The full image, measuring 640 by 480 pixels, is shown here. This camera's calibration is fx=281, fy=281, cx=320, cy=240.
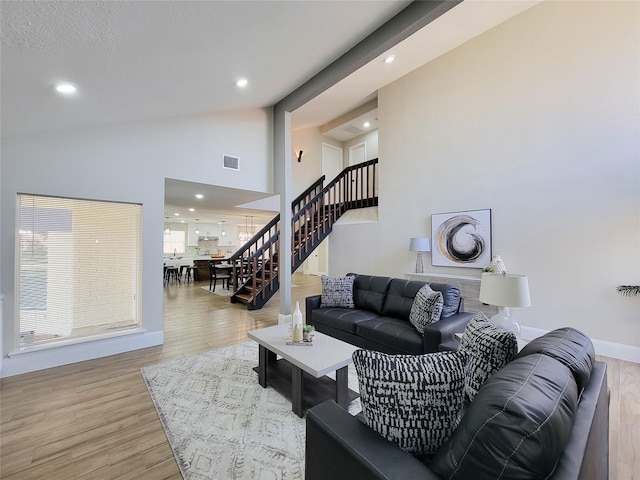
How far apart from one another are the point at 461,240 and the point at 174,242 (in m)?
11.9

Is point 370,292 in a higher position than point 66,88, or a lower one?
lower

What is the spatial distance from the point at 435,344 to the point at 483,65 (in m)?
4.50

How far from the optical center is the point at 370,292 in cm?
385

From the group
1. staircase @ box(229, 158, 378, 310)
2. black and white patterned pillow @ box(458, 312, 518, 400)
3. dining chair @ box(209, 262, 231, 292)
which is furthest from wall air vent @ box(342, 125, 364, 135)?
black and white patterned pillow @ box(458, 312, 518, 400)

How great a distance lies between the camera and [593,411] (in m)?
1.09

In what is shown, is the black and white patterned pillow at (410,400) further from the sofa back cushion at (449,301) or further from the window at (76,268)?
the window at (76,268)

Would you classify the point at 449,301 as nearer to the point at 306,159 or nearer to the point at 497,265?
the point at 497,265

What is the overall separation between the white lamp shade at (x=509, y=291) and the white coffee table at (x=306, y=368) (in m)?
1.17

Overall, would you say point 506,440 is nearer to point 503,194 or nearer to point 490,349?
point 490,349

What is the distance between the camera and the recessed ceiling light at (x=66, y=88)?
2.18 metres

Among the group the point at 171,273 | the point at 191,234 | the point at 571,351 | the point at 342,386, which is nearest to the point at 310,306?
the point at 342,386

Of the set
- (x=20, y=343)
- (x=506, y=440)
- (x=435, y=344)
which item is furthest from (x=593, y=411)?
(x=20, y=343)

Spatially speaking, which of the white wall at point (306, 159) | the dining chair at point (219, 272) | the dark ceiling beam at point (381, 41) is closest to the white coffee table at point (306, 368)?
the dark ceiling beam at point (381, 41)

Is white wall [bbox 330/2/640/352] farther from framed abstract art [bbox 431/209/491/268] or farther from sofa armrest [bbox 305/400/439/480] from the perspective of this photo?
sofa armrest [bbox 305/400/439/480]
